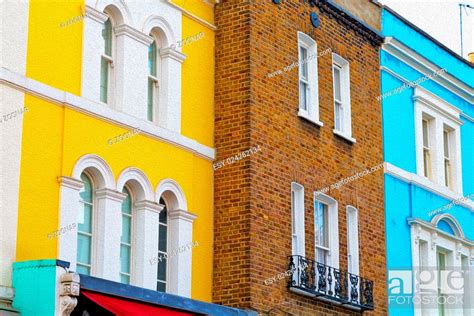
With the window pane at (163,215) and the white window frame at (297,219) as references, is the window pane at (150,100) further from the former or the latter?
the white window frame at (297,219)

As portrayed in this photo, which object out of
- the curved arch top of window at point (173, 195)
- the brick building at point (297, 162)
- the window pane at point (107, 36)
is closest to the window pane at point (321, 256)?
the brick building at point (297, 162)

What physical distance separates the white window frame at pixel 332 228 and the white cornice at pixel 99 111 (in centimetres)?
293

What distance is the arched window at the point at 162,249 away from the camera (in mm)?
21500

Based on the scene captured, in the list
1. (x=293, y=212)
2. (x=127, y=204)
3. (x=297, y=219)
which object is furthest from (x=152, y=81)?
(x=297, y=219)

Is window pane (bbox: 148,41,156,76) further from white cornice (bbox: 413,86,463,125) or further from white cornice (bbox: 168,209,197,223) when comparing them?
white cornice (bbox: 413,86,463,125)

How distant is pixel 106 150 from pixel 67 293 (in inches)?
135

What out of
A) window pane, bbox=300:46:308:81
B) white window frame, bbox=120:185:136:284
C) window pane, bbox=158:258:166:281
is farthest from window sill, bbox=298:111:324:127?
white window frame, bbox=120:185:136:284

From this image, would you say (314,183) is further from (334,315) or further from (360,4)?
(360,4)

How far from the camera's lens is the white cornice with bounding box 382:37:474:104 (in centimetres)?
2800

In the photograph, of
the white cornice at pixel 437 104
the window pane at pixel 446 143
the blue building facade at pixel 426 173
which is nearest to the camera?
the blue building facade at pixel 426 173

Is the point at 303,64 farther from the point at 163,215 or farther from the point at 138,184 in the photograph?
the point at 138,184

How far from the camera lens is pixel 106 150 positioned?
66.3ft

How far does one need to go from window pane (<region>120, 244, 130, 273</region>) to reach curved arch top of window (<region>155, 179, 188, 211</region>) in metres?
1.21

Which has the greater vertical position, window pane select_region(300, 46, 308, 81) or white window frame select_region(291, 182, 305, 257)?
window pane select_region(300, 46, 308, 81)
